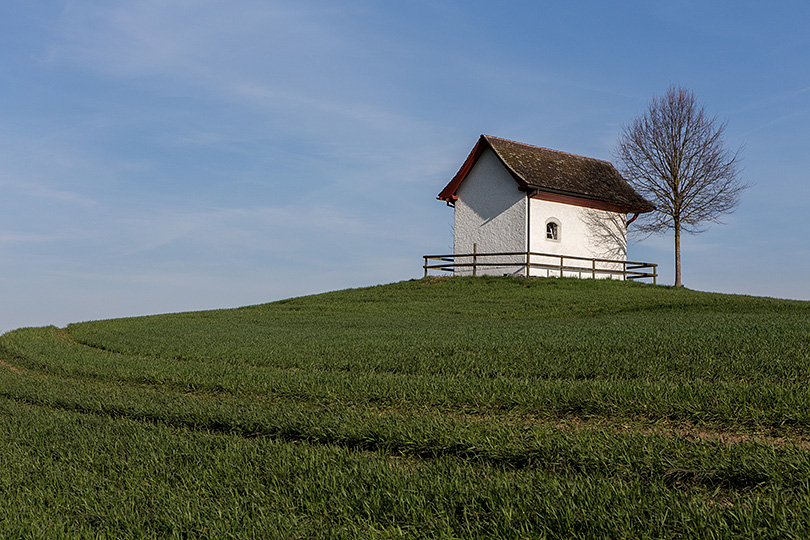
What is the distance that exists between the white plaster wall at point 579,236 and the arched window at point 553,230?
0.46ft

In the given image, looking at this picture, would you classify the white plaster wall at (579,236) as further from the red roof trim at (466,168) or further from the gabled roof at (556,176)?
the red roof trim at (466,168)

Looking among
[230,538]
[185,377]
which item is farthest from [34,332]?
[230,538]

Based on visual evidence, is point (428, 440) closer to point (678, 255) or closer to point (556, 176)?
point (556, 176)

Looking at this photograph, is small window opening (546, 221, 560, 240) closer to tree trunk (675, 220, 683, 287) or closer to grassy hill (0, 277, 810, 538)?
tree trunk (675, 220, 683, 287)

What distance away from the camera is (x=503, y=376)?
889 centimetres

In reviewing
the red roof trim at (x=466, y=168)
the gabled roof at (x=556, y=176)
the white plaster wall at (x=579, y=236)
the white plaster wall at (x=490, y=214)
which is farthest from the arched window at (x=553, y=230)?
the red roof trim at (x=466, y=168)

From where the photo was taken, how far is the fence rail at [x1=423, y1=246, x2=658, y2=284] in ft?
104

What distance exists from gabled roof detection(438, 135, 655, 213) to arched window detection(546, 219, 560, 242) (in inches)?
58.4

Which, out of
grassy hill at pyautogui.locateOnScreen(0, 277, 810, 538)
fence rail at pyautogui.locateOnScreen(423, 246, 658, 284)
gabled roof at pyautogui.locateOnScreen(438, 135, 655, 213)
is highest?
gabled roof at pyautogui.locateOnScreen(438, 135, 655, 213)

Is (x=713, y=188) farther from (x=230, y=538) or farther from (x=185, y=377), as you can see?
(x=230, y=538)

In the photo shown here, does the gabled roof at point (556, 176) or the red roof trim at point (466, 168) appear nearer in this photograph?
the gabled roof at point (556, 176)

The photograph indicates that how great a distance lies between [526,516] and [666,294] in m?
25.5

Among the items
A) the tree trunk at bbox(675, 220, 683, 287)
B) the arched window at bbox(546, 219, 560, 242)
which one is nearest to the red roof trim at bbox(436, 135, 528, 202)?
the arched window at bbox(546, 219, 560, 242)

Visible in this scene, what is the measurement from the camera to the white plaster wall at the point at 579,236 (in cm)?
3209
